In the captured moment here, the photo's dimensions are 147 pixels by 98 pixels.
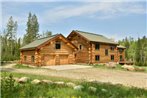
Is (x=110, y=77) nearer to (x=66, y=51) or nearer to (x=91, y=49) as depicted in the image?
(x=66, y=51)

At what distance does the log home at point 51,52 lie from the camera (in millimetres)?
34750

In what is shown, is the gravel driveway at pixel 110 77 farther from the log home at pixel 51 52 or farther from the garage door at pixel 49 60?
the garage door at pixel 49 60

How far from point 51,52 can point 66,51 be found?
3.10m

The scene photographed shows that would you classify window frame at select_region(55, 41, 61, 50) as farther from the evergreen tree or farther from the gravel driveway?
the evergreen tree

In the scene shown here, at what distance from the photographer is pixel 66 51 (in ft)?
125

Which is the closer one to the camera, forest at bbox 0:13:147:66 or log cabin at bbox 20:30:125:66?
log cabin at bbox 20:30:125:66

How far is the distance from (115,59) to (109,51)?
123 inches

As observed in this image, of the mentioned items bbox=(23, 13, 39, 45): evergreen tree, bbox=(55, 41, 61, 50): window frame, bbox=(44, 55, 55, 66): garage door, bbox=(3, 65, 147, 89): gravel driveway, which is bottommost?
bbox=(3, 65, 147, 89): gravel driveway

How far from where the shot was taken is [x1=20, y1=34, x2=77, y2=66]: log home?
34750 millimetres

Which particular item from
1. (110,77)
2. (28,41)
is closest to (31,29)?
(28,41)

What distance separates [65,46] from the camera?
3806cm

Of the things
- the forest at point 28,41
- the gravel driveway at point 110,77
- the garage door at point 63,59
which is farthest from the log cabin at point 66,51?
the forest at point 28,41

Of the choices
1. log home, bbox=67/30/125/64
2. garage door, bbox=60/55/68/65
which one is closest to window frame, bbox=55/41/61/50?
garage door, bbox=60/55/68/65

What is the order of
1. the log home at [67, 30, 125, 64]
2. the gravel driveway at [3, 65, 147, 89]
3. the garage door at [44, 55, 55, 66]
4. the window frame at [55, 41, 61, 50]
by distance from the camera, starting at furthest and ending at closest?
the log home at [67, 30, 125, 64] → the window frame at [55, 41, 61, 50] → the garage door at [44, 55, 55, 66] → the gravel driveway at [3, 65, 147, 89]
